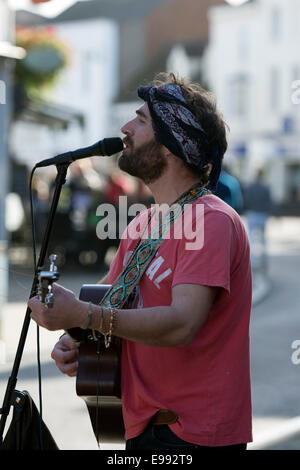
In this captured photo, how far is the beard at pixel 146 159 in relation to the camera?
228 cm

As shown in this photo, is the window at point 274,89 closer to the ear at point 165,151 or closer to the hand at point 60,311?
the ear at point 165,151

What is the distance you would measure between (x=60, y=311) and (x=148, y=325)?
219mm

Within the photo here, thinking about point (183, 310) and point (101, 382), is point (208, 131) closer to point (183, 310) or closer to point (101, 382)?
point (183, 310)

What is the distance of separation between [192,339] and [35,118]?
12.9 m

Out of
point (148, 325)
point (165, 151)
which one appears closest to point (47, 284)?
point (148, 325)

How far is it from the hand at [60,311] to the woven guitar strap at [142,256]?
24 centimetres

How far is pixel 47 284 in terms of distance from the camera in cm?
186

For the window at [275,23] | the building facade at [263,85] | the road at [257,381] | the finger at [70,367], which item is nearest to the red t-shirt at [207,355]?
the finger at [70,367]

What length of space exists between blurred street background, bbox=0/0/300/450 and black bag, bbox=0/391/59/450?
0.28 meters

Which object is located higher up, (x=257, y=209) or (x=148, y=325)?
Answer: (x=257, y=209)

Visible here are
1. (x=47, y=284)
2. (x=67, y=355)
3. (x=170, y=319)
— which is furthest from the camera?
(x=67, y=355)

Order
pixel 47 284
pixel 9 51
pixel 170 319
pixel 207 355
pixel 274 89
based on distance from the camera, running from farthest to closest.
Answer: pixel 274 89, pixel 9 51, pixel 207 355, pixel 170 319, pixel 47 284
